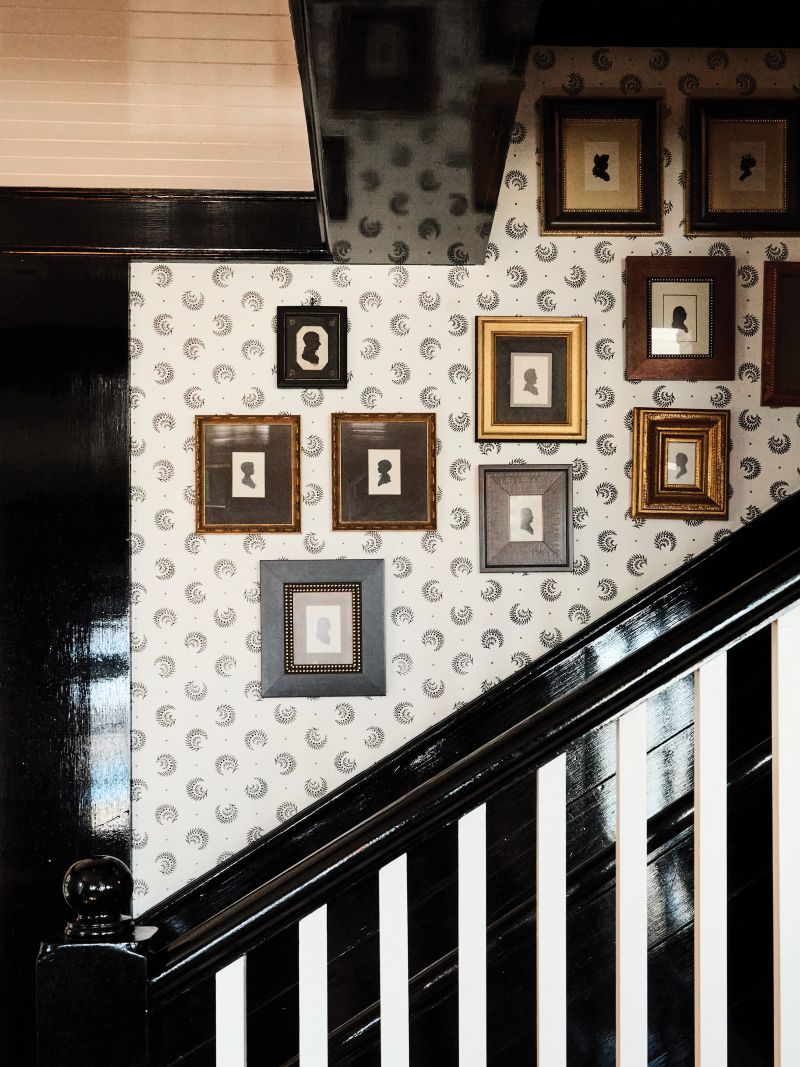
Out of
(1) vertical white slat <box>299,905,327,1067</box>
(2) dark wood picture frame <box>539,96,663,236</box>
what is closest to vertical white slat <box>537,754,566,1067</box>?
(1) vertical white slat <box>299,905,327,1067</box>

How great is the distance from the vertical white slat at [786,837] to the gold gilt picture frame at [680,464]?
1542mm

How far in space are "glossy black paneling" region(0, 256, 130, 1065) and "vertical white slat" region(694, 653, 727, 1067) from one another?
1862mm

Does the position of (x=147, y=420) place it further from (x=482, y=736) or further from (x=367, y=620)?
(x=482, y=736)

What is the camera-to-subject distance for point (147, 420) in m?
2.79

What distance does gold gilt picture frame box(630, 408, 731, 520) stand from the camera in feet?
9.18

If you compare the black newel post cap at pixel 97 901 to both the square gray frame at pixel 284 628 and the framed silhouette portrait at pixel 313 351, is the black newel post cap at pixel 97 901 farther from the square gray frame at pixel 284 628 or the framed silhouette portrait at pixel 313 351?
the framed silhouette portrait at pixel 313 351

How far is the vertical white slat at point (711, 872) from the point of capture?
1263mm

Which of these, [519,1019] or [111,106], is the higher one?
[111,106]

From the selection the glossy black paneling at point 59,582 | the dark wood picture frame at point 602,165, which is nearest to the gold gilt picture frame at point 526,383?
the dark wood picture frame at point 602,165

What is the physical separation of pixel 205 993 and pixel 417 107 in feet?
6.86

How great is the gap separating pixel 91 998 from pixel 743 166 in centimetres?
268

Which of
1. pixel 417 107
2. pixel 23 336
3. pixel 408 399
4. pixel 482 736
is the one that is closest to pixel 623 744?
pixel 417 107

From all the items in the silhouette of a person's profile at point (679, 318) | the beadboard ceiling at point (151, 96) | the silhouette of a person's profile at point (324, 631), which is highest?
the beadboard ceiling at point (151, 96)

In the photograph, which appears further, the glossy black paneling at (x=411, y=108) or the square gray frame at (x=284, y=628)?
the square gray frame at (x=284, y=628)
